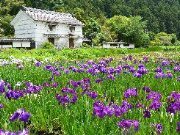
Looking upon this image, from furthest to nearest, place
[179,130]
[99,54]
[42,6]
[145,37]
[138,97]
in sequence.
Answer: [42,6] < [145,37] < [99,54] < [138,97] < [179,130]

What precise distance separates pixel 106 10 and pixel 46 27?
67.5 meters

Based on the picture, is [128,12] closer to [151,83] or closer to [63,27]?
[63,27]

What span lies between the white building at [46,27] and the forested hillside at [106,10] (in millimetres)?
5686

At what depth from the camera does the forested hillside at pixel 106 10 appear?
7512 cm

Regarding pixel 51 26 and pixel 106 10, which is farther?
pixel 106 10

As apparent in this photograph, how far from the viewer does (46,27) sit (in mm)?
60094

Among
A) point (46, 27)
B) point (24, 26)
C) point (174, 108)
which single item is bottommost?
point (174, 108)

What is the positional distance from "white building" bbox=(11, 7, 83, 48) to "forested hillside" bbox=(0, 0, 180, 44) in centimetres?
569

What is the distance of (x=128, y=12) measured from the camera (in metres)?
126

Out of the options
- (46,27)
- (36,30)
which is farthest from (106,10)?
(36,30)

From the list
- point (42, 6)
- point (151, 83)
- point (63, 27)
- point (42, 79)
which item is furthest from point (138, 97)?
point (42, 6)

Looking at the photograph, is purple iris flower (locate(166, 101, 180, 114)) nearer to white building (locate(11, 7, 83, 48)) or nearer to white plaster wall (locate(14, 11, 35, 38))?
white building (locate(11, 7, 83, 48))

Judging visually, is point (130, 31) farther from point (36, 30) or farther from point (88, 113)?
point (88, 113)

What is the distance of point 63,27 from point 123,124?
200ft
